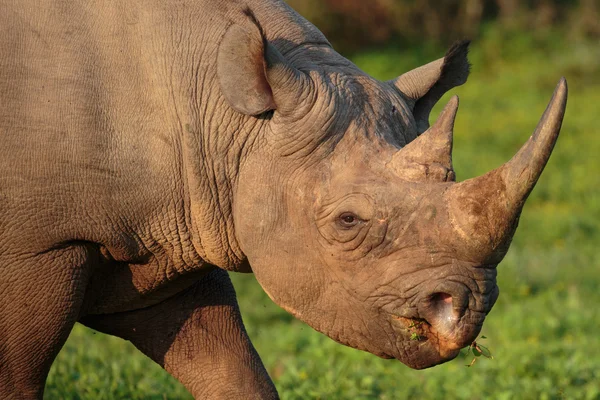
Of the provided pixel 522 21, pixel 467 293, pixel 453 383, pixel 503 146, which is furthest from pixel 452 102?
pixel 522 21

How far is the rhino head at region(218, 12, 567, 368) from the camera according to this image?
4.05 meters

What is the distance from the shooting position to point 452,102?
14.0ft

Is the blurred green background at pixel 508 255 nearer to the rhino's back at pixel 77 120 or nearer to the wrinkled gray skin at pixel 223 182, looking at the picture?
the wrinkled gray skin at pixel 223 182

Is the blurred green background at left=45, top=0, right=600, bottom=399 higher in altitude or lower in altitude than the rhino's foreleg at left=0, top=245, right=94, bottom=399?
lower

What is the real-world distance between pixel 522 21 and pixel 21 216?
2126 centimetres

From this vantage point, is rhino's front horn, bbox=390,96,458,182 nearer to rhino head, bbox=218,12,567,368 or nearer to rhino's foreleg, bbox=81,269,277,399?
rhino head, bbox=218,12,567,368

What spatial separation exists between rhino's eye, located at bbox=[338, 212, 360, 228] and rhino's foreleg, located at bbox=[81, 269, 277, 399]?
1036mm

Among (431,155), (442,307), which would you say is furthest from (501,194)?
(442,307)

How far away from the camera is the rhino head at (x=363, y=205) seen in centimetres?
405

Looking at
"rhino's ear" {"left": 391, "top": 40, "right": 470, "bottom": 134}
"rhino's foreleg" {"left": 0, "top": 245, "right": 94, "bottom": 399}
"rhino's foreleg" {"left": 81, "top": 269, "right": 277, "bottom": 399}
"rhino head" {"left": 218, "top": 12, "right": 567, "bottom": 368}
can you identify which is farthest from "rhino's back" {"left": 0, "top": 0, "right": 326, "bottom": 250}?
"rhino's foreleg" {"left": 81, "top": 269, "right": 277, "bottom": 399}

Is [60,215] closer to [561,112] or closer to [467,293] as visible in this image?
[467,293]

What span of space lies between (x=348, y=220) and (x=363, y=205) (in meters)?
A: 0.09

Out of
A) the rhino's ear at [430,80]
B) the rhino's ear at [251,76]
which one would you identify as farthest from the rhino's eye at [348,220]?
the rhino's ear at [430,80]

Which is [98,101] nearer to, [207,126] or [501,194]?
[207,126]
